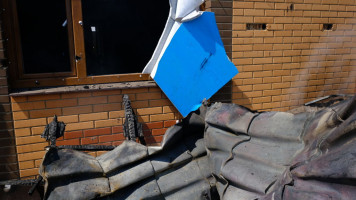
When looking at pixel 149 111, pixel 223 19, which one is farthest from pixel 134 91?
pixel 223 19

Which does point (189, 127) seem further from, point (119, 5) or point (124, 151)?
point (119, 5)

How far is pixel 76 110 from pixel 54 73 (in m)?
0.46

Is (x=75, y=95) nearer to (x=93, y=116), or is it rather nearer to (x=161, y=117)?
(x=93, y=116)

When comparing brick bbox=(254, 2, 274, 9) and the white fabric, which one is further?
brick bbox=(254, 2, 274, 9)

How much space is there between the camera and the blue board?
320cm

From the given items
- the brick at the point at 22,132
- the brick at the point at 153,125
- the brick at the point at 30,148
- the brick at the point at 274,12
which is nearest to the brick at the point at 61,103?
the brick at the point at 22,132

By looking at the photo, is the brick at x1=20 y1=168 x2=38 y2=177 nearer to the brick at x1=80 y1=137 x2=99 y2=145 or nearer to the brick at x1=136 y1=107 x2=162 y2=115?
the brick at x1=80 y1=137 x2=99 y2=145

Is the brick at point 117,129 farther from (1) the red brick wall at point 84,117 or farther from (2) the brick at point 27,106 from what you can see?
(2) the brick at point 27,106

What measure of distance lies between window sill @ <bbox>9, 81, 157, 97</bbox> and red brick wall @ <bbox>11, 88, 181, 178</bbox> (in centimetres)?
5

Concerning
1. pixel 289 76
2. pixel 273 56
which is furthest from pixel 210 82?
pixel 289 76

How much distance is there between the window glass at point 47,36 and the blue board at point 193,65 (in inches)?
45.5

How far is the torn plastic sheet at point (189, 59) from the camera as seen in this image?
3189 mm

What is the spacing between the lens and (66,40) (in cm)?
335

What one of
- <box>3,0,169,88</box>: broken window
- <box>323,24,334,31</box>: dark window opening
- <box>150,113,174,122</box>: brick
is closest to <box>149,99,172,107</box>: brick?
<box>150,113,174,122</box>: brick
